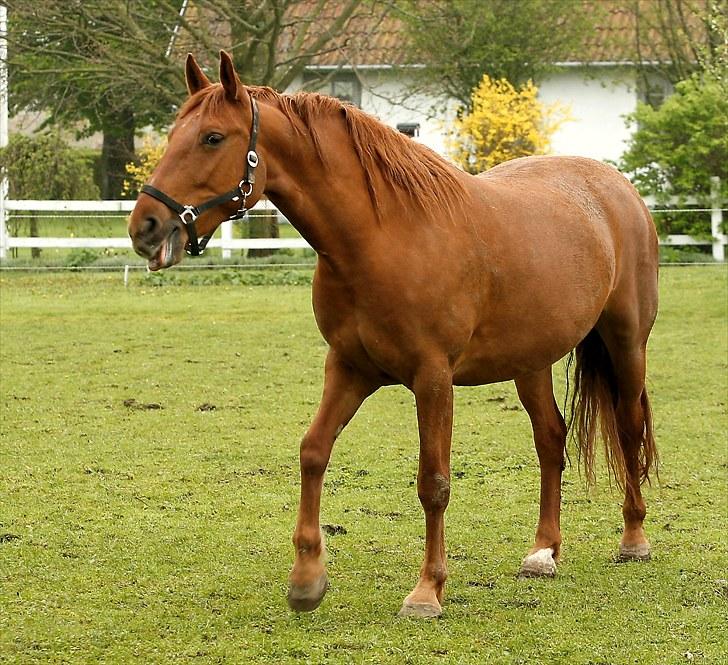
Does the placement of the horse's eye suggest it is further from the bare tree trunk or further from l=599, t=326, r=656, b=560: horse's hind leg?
the bare tree trunk

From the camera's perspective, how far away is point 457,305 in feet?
15.1

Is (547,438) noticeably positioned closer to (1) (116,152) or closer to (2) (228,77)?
(2) (228,77)

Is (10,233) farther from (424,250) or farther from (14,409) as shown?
(424,250)

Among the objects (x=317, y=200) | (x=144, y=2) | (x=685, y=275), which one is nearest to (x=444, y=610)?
(x=317, y=200)

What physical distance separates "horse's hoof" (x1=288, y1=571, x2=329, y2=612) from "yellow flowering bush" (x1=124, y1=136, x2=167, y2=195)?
69.6 feet

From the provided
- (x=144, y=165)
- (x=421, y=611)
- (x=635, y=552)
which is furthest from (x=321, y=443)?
(x=144, y=165)

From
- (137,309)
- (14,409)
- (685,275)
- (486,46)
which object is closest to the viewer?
(14,409)

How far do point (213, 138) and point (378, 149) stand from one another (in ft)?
2.29

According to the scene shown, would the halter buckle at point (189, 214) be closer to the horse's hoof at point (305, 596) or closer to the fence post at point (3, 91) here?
the horse's hoof at point (305, 596)

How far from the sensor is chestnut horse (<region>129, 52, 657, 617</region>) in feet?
13.9

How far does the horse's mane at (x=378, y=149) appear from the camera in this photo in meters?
4.46

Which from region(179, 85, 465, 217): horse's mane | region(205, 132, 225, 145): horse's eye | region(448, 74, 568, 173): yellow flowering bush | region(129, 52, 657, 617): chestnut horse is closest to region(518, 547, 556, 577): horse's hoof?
region(129, 52, 657, 617): chestnut horse

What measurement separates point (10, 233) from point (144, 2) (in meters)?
5.65

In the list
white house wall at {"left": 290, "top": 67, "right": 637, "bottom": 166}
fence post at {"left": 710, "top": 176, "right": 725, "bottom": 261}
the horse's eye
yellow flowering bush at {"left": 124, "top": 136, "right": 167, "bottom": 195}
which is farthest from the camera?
white house wall at {"left": 290, "top": 67, "right": 637, "bottom": 166}
